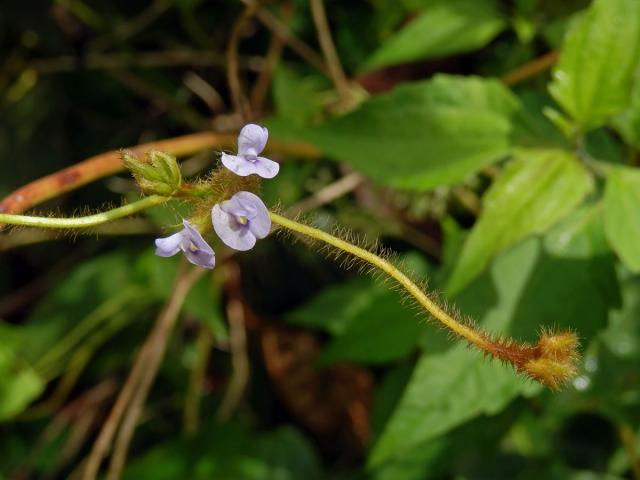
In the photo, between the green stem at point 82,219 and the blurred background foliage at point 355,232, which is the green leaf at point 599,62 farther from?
the green stem at point 82,219

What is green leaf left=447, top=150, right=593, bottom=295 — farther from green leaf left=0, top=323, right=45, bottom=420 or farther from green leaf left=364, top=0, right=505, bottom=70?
green leaf left=0, top=323, right=45, bottom=420

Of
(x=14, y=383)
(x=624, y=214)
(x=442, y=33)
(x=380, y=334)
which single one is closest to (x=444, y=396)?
(x=380, y=334)

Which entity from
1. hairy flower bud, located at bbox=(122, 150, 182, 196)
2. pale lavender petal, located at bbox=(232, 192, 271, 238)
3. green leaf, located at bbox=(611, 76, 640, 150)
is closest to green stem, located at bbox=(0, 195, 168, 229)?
hairy flower bud, located at bbox=(122, 150, 182, 196)

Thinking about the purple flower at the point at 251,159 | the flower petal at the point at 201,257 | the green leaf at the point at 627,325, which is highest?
the purple flower at the point at 251,159

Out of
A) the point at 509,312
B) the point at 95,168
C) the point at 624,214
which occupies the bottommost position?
the point at 509,312

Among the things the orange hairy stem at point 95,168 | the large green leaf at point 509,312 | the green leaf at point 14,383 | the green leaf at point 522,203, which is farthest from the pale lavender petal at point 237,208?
the green leaf at point 14,383

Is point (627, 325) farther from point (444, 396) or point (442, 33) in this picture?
point (442, 33)

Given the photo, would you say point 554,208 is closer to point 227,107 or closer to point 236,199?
point 236,199
